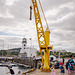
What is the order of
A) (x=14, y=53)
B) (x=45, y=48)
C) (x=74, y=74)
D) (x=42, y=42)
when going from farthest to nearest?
(x=14, y=53) < (x=42, y=42) < (x=45, y=48) < (x=74, y=74)

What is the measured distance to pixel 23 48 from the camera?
90.9 m

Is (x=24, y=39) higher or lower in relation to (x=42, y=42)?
higher

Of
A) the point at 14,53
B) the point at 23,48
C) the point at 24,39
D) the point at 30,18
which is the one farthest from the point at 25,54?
the point at 14,53

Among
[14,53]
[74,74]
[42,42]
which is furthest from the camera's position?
[14,53]

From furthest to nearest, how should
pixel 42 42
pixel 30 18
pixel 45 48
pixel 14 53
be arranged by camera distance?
pixel 14 53 → pixel 30 18 → pixel 42 42 → pixel 45 48

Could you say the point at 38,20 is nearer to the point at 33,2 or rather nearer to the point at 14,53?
the point at 33,2

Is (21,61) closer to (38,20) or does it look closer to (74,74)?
(38,20)

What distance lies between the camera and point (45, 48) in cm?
2289

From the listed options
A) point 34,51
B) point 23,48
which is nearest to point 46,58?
point 34,51

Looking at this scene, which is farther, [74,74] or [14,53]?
[14,53]

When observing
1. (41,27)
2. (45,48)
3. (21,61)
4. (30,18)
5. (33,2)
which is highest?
(33,2)

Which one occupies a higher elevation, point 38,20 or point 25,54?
point 38,20

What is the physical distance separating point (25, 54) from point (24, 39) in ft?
36.2

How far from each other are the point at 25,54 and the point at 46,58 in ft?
215
